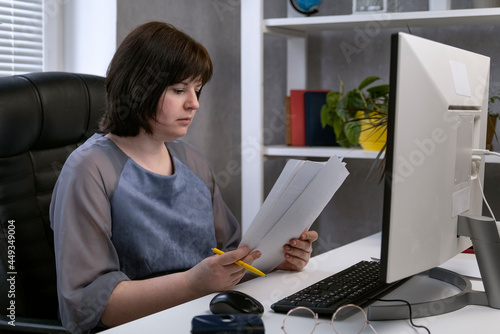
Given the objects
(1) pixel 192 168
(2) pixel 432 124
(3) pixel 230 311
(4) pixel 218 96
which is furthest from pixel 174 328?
(4) pixel 218 96

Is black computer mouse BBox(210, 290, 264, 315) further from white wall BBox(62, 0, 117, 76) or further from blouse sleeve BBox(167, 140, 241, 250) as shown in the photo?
white wall BBox(62, 0, 117, 76)

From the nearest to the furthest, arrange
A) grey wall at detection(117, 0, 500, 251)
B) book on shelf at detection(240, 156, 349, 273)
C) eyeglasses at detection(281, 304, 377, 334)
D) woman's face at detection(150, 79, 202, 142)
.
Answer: eyeglasses at detection(281, 304, 377, 334)
book on shelf at detection(240, 156, 349, 273)
woman's face at detection(150, 79, 202, 142)
grey wall at detection(117, 0, 500, 251)

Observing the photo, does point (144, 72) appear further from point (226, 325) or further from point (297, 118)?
point (297, 118)

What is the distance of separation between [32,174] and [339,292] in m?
0.73

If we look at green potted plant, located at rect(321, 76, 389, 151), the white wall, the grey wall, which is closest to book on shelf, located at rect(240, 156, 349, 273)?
green potted plant, located at rect(321, 76, 389, 151)

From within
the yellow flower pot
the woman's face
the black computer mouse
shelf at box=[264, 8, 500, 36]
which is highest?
shelf at box=[264, 8, 500, 36]

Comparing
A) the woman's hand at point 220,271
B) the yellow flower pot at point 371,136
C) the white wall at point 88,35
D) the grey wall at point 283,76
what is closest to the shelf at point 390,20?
the grey wall at point 283,76

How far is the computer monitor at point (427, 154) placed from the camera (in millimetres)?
935

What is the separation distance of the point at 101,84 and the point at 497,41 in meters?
1.50

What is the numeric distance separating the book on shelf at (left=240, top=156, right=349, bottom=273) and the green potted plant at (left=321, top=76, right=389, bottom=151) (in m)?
0.96

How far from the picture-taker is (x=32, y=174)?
1.42 m

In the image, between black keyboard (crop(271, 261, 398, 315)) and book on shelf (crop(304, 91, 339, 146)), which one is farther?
book on shelf (crop(304, 91, 339, 146))

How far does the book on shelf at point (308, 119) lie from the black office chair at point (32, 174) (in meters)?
1.08

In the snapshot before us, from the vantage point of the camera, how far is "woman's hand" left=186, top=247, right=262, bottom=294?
3.87 feet
